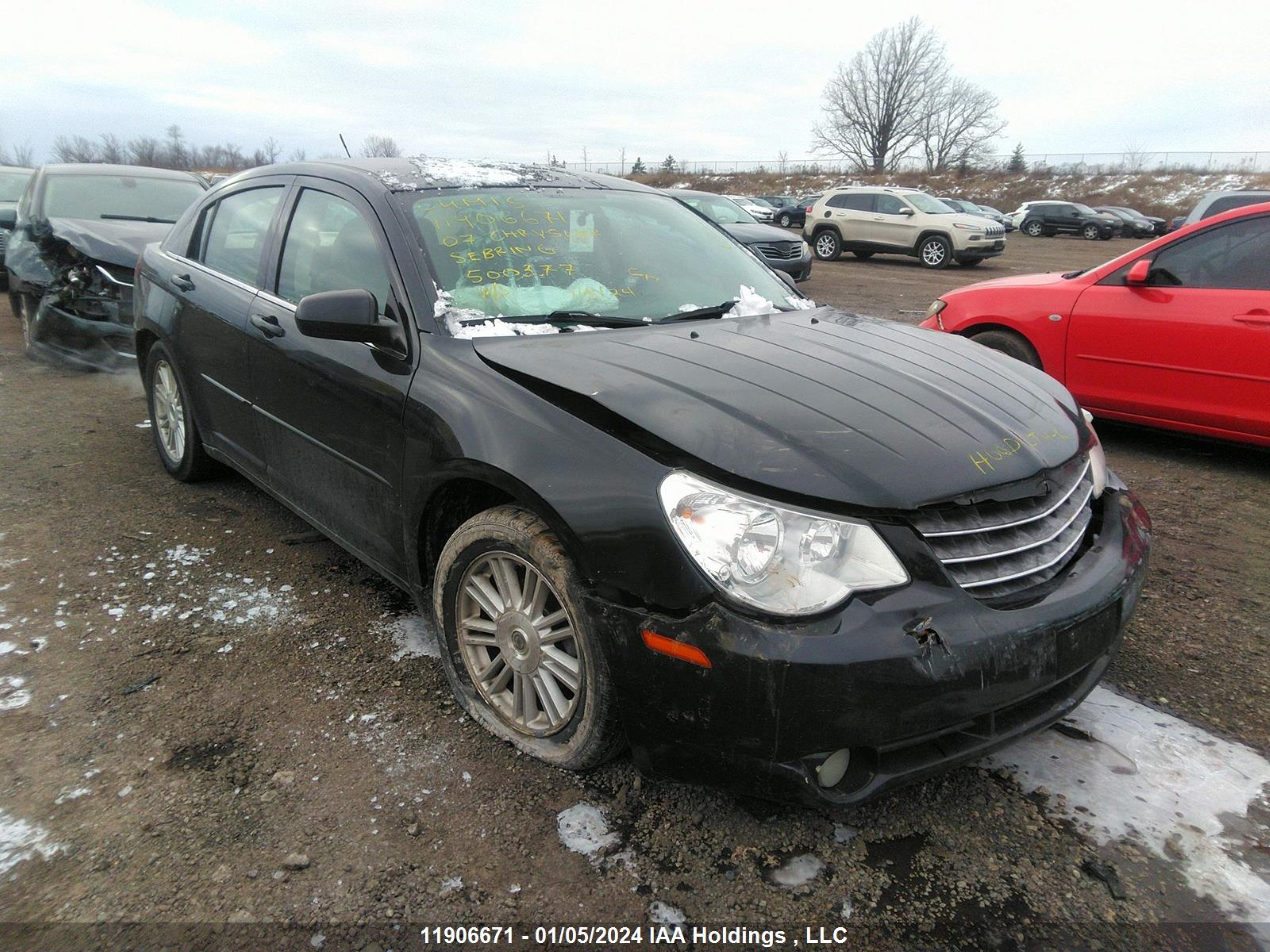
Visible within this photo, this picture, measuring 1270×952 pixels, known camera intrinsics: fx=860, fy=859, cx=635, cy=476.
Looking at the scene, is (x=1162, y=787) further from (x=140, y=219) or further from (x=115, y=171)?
(x=115, y=171)

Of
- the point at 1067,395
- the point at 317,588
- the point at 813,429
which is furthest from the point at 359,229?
the point at 1067,395

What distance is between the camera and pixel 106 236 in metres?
6.74

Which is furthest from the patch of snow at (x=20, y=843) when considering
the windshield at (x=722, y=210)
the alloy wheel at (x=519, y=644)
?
the windshield at (x=722, y=210)

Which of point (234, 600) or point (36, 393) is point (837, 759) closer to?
point (234, 600)

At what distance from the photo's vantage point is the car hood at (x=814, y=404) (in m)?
Answer: 1.99

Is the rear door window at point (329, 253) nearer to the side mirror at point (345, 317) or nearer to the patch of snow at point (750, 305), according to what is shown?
the side mirror at point (345, 317)

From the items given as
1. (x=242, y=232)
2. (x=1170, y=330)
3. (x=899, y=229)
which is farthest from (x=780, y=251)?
(x=242, y=232)

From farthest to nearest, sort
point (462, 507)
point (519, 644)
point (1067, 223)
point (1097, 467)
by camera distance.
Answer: point (1067, 223) → point (1097, 467) → point (462, 507) → point (519, 644)

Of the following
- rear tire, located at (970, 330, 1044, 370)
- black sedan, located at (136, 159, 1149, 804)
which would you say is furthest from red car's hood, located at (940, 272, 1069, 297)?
black sedan, located at (136, 159, 1149, 804)

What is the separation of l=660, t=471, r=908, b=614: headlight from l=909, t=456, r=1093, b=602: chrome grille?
170mm

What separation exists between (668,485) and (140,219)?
7527 millimetres

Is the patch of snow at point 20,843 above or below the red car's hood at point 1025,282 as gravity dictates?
below

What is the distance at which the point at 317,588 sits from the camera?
3463 millimetres

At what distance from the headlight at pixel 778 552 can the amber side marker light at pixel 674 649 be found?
0.48 feet
